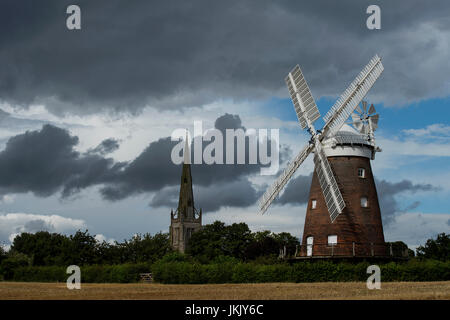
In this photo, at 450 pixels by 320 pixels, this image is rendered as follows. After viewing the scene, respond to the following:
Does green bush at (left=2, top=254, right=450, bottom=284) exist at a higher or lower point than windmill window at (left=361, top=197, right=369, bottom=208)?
lower

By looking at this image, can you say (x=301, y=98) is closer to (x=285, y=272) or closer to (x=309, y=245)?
(x=309, y=245)

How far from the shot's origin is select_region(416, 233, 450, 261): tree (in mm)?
59812

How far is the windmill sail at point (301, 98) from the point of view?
43.9m

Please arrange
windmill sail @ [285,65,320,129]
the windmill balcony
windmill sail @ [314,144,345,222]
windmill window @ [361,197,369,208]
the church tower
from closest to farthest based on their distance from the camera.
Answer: windmill sail @ [314,144,345,222], the windmill balcony, windmill window @ [361,197,369,208], windmill sail @ [285,65,320,129], the church tower

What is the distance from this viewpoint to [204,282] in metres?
40.8

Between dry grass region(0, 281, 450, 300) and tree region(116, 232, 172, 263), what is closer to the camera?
dry grass region(0, 281, 450, 300)

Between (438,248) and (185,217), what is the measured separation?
336 feet

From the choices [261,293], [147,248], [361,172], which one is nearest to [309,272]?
[361,172]

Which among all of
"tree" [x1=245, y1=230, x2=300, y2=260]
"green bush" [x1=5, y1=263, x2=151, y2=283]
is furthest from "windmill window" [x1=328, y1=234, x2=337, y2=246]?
"tree" [x1=245, y1=230, x2=300, y2=260]

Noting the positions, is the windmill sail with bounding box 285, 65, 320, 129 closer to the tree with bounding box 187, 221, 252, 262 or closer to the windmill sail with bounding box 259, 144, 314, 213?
the windmill sail with bounding box 259, 144, 314, 213

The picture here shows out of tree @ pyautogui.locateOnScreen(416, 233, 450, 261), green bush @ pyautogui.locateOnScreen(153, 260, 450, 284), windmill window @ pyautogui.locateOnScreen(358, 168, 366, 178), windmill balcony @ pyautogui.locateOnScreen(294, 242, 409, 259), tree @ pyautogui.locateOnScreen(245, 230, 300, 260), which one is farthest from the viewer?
tree @ pyautogui.locateOnScreen(245, 230, 300, 260)
